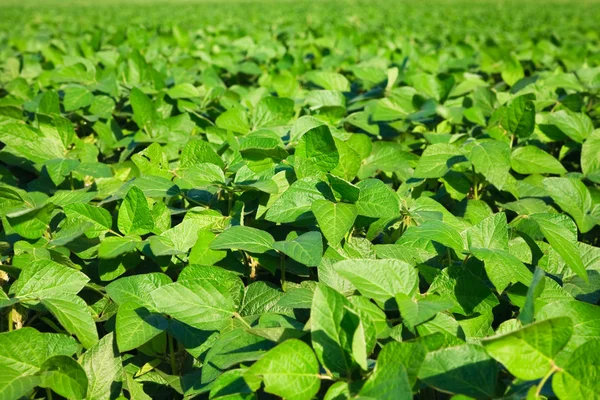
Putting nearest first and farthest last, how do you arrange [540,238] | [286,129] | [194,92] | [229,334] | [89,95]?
[229,334] → [540,238] → [286,129] → [89,95] → [194,92]

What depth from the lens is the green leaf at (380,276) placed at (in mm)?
1031

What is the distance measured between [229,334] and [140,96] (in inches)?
48.3

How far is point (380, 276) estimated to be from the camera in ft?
3.44

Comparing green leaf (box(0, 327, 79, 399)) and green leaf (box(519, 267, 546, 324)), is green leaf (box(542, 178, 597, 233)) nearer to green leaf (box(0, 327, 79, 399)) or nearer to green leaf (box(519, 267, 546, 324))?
green leaf (box(519, 267, 546, 324))

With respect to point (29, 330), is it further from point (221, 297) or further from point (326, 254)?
point (326, 254)

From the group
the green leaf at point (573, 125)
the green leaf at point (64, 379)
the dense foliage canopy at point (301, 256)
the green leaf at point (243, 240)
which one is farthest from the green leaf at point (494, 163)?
the green leaf at point (64, 379)

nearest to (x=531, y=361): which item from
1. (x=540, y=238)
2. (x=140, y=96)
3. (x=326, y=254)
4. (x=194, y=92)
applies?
(x=326, y=254)

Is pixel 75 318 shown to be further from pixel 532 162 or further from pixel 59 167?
pixel 532 162

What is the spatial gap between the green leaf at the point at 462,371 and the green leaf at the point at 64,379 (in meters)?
0.66

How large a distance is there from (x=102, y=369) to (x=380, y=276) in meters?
0.65

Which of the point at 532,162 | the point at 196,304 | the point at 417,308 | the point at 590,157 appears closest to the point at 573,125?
the point at 590,157

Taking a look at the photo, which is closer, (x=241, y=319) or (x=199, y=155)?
(x=241, y=319)

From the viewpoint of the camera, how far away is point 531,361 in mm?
830

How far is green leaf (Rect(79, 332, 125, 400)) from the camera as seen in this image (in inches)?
44.4
